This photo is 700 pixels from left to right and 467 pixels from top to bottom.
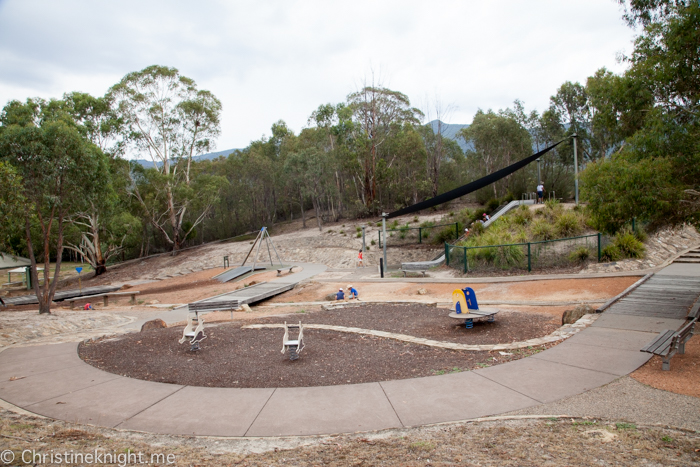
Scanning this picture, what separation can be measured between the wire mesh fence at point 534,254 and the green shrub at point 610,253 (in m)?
0.20

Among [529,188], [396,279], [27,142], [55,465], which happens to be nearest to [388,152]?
[529,188]

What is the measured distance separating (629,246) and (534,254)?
3.33 m

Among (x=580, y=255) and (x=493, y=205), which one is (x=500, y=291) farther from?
(x=493, y=205)

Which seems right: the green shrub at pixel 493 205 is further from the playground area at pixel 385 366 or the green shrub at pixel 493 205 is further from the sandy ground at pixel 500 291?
the playground area at pixel 385 366

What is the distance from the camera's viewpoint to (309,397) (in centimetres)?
496

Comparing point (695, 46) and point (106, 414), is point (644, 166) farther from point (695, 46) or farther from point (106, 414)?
point (106, 414)

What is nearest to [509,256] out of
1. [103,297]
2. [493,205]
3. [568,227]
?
[568,227]

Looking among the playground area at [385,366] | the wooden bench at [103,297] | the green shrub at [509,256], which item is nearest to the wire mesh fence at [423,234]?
the green shrub at [509,256]

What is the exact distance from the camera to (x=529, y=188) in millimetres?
36156

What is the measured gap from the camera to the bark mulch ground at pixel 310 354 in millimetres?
5762

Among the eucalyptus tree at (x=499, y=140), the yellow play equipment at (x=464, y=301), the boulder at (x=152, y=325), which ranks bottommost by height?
the boulder at (x=152, y=325)

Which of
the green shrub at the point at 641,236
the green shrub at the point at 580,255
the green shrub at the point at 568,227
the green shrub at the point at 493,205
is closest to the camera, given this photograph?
the green shrub at the point at 580,255

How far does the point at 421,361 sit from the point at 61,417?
185 inches

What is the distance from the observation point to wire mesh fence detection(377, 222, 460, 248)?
2536cm
